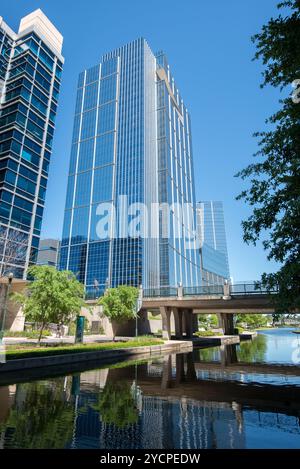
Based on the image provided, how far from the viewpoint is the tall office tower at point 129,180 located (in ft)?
418

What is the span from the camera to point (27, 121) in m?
84.2

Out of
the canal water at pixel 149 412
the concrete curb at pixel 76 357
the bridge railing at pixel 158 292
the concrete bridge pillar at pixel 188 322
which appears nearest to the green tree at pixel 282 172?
the canal water at pixel 149 412

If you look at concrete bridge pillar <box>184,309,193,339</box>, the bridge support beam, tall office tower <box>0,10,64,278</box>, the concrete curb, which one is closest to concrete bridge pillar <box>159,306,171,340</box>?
concrete bridge pillar <box>184,309,193,339</box>

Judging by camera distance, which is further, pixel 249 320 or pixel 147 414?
pixel 249 320

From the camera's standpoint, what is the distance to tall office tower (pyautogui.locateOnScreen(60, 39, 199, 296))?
418 feet

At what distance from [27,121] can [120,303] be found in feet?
224

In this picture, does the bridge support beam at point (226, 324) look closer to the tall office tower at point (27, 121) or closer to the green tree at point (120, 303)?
the green tree at point (120, 303)

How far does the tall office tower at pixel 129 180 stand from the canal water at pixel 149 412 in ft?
330

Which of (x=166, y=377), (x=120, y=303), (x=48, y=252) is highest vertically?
(x=48, y=252)

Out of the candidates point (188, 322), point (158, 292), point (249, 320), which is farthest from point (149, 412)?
point (249, 320)

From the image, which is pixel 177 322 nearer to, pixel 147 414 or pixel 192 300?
pixel 192 300

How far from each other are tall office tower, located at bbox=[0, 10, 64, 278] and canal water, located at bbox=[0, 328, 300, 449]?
55038 millimetres

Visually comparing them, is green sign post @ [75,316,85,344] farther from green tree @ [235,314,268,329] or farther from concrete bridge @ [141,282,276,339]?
green tree @ [235,314,268,329]

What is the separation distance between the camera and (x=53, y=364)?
21031 mm
